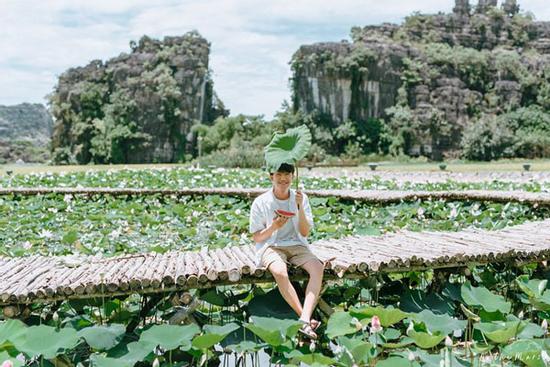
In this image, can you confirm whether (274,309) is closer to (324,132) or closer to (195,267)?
(195,267)

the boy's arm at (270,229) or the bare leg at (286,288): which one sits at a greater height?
the boy's arm at (270,229)

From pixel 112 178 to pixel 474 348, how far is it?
1240cm

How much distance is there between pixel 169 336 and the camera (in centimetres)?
285

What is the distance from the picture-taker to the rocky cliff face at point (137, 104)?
4253 cm

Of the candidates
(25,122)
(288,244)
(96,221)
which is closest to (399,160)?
(96,221)

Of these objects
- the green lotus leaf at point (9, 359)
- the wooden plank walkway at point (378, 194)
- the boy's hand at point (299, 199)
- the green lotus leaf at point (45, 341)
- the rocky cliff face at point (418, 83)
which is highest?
the rocky cliff face at point (418, 83)

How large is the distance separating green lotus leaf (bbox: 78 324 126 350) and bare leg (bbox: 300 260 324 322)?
2.95 ft

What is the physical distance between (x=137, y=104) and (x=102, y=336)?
134 ft

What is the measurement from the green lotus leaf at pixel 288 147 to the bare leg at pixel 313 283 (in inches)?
22.0

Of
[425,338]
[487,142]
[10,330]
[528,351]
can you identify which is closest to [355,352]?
[425,338]

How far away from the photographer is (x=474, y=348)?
10.4ft

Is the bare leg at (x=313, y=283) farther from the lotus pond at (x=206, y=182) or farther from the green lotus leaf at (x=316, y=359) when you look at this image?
the lotus pond at (x=206, y=182)

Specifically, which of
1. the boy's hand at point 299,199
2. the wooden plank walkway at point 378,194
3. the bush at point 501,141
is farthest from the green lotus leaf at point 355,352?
the bush at point 501,141

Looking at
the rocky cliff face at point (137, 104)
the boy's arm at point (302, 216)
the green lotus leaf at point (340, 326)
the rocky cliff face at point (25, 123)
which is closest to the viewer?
the green lotus leaf at point (340, 326)
